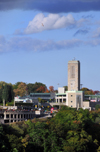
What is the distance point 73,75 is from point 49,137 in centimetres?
9252

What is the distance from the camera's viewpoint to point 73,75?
623 feet

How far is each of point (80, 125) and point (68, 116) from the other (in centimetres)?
515

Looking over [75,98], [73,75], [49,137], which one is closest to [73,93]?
[75,98]

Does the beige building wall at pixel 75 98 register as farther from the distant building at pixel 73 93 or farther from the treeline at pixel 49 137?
the treeline at pixel 49 137

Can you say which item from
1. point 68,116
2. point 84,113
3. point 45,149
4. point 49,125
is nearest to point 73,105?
point 84,113

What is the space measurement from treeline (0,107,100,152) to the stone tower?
2842 inches

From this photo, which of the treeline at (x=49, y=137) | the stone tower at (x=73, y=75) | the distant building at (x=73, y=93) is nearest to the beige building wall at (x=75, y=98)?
the distant building at (x=73, y=93)

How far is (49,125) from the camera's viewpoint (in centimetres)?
10738

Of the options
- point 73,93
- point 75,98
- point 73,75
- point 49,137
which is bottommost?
point 49,137

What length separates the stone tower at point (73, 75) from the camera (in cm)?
18800

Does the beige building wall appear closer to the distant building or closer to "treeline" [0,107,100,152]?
the distant building

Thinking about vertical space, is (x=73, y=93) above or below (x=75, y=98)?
above

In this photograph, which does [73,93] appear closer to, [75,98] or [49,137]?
[75,98]

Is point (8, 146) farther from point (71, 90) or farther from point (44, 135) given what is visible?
point (71, 90)
